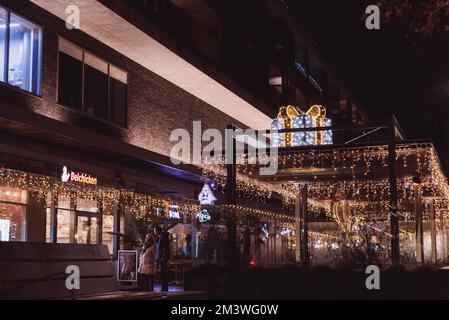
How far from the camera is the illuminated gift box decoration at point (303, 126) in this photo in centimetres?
2375

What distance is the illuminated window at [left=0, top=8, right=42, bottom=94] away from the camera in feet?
62.1

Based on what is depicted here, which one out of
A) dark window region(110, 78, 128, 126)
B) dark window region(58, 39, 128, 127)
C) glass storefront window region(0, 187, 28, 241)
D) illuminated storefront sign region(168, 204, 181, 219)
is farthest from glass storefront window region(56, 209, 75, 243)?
illuminated storefront sign region(168, 204, 181, 219)

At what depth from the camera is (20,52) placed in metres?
19.8

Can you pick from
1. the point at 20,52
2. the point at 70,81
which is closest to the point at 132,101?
the point at 70,81

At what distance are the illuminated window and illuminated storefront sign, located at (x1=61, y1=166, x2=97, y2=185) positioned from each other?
244 centimetres

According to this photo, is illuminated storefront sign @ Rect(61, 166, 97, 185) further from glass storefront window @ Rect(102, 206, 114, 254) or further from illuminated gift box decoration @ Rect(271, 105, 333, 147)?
illuminated gift box decoration @ Rect(271, 105, 333, 147)

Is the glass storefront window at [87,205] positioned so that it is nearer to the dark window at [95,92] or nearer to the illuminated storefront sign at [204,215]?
the dark window at [95,92]

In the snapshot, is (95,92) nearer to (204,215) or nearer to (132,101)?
(132,101)

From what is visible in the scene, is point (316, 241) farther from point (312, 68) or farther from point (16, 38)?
point (16, 38)

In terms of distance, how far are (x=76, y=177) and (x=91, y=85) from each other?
152 inches

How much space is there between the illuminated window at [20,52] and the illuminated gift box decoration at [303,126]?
8.04m

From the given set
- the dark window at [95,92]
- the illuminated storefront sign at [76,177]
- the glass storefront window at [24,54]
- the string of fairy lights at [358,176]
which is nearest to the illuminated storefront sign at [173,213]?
the string of fairy lights at [358,176]
